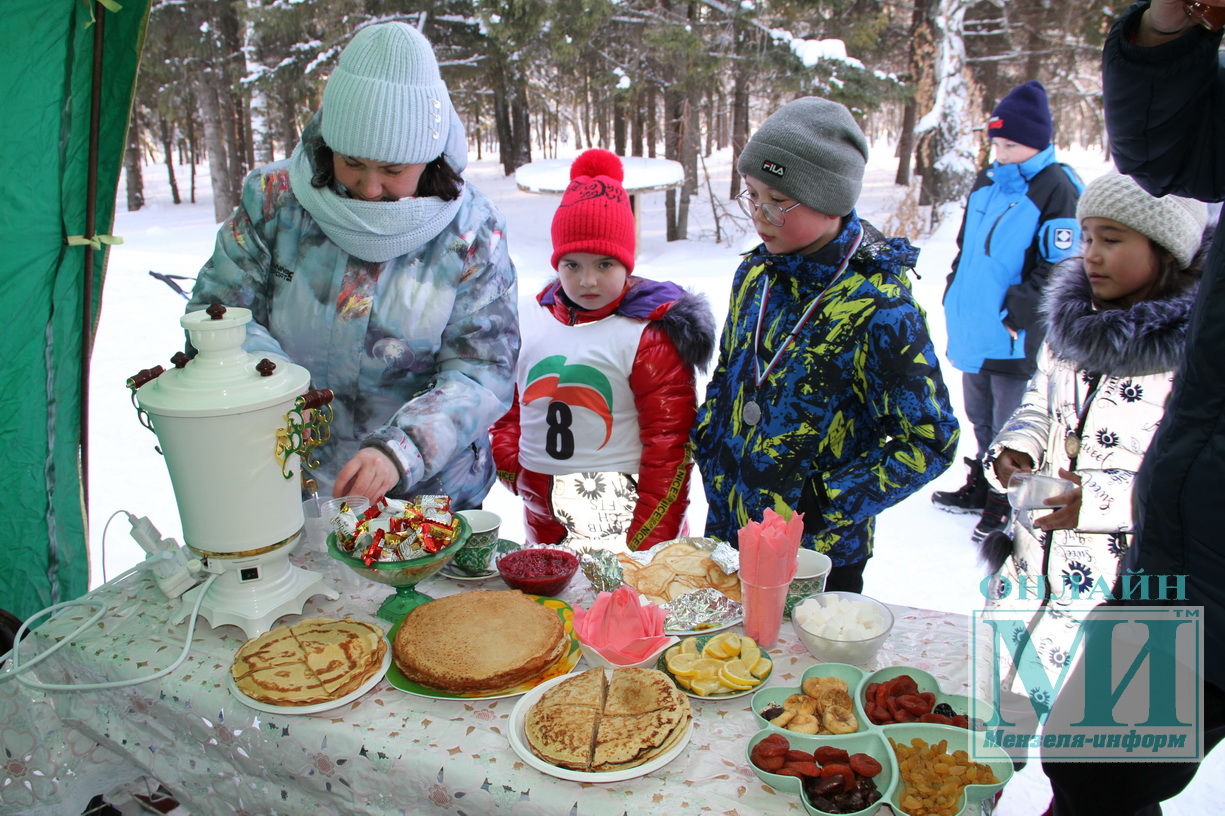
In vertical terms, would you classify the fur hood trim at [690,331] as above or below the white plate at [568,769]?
above

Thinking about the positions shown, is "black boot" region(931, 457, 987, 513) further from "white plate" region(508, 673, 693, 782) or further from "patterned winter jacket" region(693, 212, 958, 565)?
A: "white plate" region(508, 673, 693, 782)

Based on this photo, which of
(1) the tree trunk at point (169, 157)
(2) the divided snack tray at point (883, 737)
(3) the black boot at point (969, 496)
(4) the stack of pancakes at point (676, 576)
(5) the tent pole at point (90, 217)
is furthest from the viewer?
(1) the tree trunk at point (169, 157)

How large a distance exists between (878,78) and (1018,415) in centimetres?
988

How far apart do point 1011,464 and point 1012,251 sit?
7.56 feet

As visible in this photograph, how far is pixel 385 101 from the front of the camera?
186 cm

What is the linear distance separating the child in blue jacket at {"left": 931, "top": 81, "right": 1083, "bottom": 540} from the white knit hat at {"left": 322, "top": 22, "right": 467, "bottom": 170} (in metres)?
3.05

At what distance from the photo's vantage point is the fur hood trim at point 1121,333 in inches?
73.0

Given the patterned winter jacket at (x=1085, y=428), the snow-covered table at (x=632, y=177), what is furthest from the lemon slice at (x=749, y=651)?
the snow-covered table at (x=632, y=177)

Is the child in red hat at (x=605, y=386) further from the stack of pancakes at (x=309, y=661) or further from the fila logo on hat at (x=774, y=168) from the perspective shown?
the stack of pancakes at (x=309, y=661)

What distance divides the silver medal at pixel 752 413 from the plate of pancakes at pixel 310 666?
1.02 m

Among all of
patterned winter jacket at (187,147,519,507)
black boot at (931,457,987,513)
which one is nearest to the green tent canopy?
patterned winter jacket at (187,147,519,507)

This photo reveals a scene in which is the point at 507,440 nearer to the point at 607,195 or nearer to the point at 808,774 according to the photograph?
the point at 607,195

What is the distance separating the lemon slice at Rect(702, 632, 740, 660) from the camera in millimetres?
1433

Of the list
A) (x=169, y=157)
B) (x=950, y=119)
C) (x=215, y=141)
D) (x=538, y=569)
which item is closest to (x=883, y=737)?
(x=538, y=569)
